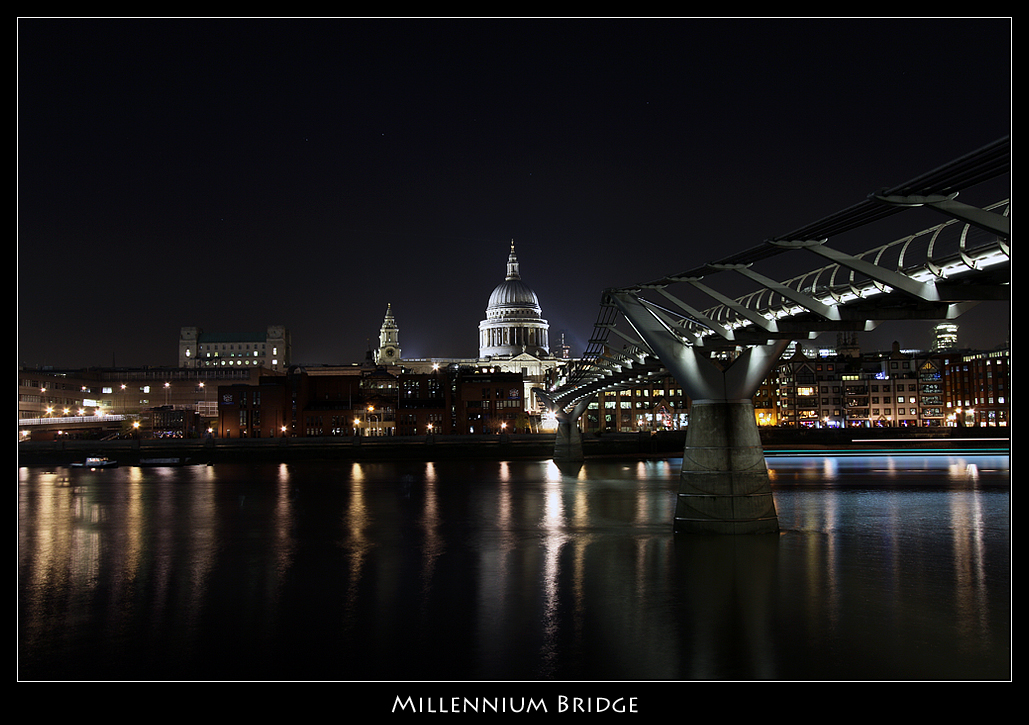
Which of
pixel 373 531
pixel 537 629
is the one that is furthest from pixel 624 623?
pixel 373 531

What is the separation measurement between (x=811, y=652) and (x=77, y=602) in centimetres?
1767

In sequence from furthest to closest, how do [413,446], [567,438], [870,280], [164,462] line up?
[413,446] → [164,462] → [567,438] → [870,280]

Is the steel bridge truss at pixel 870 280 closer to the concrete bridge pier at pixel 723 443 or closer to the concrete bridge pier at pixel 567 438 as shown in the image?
the concrete bridge pier at pixel 723 443

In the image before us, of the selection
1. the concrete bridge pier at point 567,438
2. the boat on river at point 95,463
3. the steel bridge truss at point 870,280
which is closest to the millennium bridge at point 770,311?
the steel bridge truss at point 870,280

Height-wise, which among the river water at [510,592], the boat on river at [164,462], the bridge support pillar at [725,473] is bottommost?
the boat on river at [164,462]

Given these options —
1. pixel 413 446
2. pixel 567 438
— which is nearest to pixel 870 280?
pixel 567 438

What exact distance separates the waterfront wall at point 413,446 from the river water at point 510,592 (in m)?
48.1

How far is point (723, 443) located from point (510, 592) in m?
8.81

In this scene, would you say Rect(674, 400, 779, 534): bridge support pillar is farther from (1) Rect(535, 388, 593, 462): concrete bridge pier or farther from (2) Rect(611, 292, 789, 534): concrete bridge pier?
(1) Rect(535, 388, 593, 462): concrete bridge pier

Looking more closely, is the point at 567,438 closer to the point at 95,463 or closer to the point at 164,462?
the point at 164,462

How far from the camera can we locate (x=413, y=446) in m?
100

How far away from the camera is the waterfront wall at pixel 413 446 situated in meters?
97.1

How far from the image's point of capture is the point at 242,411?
410 feet

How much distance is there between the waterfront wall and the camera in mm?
97125
